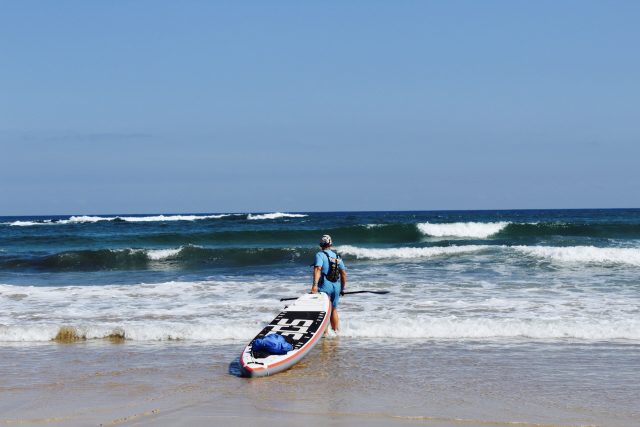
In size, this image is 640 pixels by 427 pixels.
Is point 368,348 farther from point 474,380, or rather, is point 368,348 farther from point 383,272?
point 383,272

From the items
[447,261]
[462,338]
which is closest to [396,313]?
[462,338]

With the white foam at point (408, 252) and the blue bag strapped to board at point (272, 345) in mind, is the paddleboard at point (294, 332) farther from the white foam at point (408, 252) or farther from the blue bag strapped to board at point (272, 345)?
the white foam at point (408, 252)

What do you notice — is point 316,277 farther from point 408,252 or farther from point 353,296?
point 408,252

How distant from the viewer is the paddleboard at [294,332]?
7820 millimetres

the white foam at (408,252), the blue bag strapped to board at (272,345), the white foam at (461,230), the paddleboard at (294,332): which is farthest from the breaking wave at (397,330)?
the white foam at (461,230)

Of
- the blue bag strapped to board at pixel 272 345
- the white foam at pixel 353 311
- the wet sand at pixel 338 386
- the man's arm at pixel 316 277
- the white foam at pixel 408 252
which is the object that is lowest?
the wet sand at pixel 338 386

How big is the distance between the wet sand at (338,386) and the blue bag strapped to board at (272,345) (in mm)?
315

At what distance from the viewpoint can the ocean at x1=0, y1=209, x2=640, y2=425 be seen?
6.84 metres

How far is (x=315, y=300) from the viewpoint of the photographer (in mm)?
9914

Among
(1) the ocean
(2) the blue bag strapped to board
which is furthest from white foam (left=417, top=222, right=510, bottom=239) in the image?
(2) the blue bag strapped to board

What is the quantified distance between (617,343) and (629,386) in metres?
2.56

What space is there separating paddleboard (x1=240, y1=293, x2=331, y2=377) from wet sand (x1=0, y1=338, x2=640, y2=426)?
16cm

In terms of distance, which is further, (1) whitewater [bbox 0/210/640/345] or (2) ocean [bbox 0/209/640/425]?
(1) whitewater [bbox 0/210/640/345]

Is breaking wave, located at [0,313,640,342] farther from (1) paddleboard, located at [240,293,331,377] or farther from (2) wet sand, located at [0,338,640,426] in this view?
(1) paddleboard, located at [240,293,331,377]
